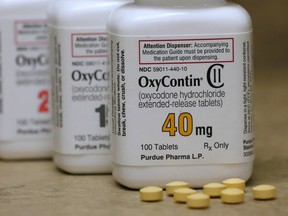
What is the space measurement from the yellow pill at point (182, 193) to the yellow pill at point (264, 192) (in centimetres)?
7

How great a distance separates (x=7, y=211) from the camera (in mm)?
1306

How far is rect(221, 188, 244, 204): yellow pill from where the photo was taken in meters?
1.30

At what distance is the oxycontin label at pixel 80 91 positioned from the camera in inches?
57.1

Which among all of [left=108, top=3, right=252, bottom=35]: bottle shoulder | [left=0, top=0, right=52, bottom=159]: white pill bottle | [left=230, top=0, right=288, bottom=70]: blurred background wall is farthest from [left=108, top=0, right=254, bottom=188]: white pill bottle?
[left=230, top=0, right=288, bottom=70]: blurred background wall

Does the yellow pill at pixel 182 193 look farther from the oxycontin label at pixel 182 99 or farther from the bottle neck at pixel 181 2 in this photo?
the bottle neck at pixel 181 2

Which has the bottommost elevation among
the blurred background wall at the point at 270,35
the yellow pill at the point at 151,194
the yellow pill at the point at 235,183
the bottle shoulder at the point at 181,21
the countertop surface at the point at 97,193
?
the countertop surface at the point at 97,193

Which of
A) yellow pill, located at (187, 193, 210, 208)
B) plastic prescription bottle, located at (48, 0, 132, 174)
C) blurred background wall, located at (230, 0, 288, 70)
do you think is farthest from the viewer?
Answer: blurred background wall, located at (230, 0, 288, 70)

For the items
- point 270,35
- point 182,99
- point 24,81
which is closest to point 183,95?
point 182,99

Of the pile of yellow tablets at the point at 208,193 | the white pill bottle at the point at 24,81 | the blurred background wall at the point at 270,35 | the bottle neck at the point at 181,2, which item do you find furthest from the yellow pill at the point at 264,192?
the blurred background wall at the point at 270,35

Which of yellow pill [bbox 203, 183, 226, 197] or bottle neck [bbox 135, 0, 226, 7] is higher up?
bottle neck [bbox 135, 0, 226, 7]

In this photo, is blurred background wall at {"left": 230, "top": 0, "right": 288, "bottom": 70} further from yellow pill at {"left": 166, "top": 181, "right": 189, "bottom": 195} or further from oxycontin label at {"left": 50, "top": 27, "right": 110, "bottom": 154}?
yellow pill at {"left": 166, "top": 181, "right": 189, "bottom": 195}

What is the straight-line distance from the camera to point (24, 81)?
1.56m

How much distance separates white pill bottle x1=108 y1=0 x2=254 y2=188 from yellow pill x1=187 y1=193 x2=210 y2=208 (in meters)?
0.07

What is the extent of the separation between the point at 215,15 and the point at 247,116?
126 mm
